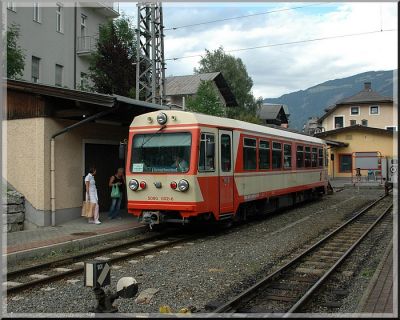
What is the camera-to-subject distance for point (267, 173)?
1469 cm

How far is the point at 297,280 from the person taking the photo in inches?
302

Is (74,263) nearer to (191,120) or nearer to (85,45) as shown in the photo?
(191,120)

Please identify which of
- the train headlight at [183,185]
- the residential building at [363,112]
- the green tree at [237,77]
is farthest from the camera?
the green tree at [237,77]

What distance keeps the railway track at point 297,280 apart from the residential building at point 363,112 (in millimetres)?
48344

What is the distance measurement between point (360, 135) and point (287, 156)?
32.0 metres

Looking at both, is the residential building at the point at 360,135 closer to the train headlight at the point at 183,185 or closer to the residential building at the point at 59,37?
the residential building at the point at 59,37

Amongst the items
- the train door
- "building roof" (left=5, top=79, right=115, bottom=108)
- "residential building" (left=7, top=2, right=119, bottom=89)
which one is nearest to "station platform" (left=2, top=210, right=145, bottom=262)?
Answer: the train door

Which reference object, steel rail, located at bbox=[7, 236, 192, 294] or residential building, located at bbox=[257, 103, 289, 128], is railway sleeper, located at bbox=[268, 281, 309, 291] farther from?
residential building, located at bbox=[257, 103, 289, 128]

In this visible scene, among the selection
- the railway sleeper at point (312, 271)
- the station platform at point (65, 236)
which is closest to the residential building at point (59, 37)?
the station platform at point (65, 236)

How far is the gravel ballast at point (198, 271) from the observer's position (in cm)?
643

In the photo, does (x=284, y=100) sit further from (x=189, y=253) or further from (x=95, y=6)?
(x=189, y=253)

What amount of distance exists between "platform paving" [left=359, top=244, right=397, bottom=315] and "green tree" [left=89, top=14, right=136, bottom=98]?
18.9 meters

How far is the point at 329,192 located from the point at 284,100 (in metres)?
81.4

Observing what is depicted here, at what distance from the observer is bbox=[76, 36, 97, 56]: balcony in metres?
28.5
